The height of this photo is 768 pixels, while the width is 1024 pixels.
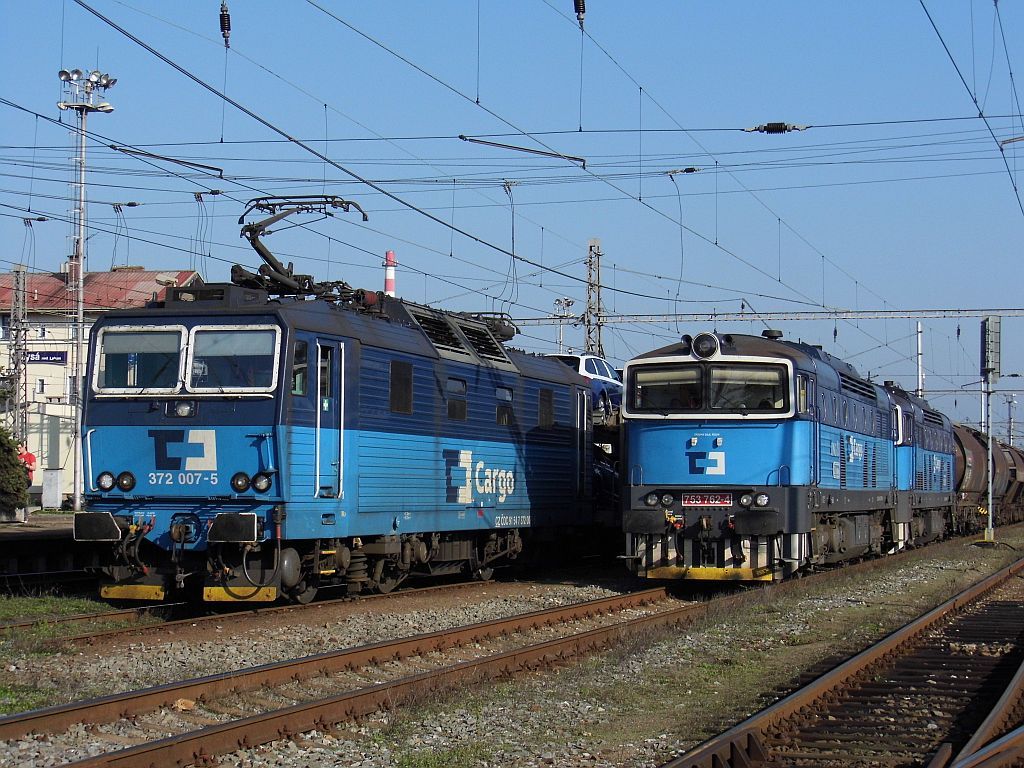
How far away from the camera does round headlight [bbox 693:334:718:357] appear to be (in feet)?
56.4

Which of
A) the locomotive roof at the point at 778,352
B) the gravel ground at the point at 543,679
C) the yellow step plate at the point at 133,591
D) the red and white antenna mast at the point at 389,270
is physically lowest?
the gravel ground at the point at 543,679

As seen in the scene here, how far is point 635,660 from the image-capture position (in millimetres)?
11914

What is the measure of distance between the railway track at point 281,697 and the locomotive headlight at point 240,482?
283 cm

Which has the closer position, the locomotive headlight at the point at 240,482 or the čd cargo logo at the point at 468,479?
Result: the locomotive headlight at the point at 240,482

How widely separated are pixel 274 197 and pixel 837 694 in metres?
10.5

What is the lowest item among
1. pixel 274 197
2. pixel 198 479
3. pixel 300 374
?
pixel 198 479

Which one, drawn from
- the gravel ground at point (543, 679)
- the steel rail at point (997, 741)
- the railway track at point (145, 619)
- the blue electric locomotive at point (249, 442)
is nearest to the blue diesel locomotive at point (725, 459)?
the gravel ground at point (543, 679)

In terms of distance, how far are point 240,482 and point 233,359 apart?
1.42 m

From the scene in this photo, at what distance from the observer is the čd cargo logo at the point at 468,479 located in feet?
56.4

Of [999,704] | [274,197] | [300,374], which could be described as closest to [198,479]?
[300,374]

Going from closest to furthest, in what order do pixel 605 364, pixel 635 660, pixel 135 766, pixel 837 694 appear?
pixel 135 766
pixel 837 694
pixel 635 660
pixel 605 364

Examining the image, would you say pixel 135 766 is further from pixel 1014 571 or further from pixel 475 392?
pixel 1014 571

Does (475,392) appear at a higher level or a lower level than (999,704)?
higher

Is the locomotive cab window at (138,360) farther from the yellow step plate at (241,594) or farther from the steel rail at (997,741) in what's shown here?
the steel rail at (997,741)
